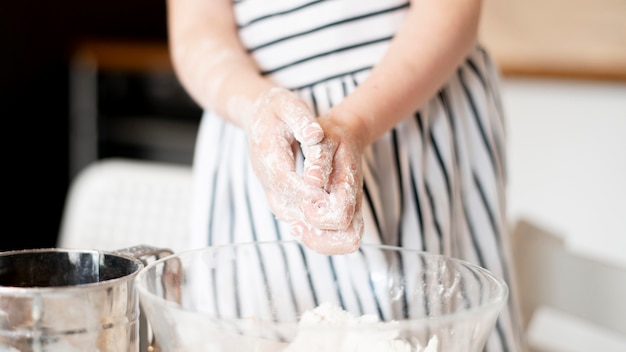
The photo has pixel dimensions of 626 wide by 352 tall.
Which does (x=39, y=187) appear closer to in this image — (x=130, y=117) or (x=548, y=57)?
(x=130, y=117)

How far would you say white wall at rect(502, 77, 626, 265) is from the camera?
6.15 feet

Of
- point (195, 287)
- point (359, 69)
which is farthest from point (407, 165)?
point (195, 287)

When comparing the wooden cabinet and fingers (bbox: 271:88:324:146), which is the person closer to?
fingers (bbox: 271:88:324:146)

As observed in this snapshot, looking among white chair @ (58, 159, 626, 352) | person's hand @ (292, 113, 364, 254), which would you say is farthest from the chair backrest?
person's hand @ (292, 113, 364, 254)

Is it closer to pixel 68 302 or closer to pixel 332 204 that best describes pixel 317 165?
pixel 332 204

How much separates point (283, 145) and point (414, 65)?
20 cm

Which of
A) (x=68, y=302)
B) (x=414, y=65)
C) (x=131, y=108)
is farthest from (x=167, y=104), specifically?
(x=68, y=302)

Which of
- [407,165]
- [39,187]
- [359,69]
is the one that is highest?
[359,69]

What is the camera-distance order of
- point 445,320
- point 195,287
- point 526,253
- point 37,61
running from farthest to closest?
point 37,61 → point 526,253 → point 195,287 → point 445,320

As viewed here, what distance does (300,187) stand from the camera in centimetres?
57

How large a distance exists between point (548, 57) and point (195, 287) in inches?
62.0

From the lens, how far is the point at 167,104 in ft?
10.4

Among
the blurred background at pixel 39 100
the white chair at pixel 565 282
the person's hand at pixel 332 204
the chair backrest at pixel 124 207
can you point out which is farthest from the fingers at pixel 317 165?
the blurred background at pixel 39 100

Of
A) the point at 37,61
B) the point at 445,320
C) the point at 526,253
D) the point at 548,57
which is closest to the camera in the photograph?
the point at 445,320
